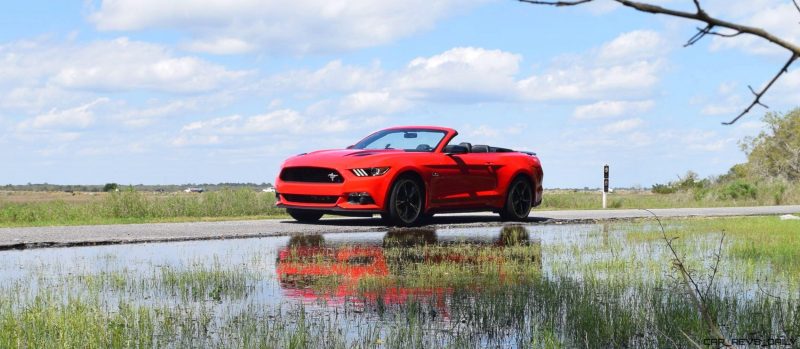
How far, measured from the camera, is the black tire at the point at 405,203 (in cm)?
1614

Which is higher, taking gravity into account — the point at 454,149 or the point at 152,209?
the point at 454,149

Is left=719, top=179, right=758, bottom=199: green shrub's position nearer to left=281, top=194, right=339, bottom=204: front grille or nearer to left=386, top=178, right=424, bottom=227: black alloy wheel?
left=386, top=178, right=424, bottom=227: black alloy wheel

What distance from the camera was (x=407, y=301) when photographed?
7.58m

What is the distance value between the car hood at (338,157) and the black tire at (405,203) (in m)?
0.54

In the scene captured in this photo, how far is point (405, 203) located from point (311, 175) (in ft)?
5.37

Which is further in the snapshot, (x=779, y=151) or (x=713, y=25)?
(x=779, y=151)

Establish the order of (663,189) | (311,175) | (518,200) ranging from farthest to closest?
(663,189), (518,200), (311,175)

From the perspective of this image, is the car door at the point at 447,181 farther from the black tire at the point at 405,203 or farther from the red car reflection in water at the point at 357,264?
the red car reflection in water at the point at 357,264

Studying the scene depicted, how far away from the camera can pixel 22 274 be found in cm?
951

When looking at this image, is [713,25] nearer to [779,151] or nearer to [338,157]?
[338,157]

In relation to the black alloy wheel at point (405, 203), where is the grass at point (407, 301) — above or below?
below

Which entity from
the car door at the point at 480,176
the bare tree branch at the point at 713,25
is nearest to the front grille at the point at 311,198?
the car door at the point at 480,176

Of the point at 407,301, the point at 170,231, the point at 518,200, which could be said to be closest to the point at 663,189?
the point at 518,200

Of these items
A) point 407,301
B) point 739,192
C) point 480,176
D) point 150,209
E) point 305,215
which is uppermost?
point 739,192
